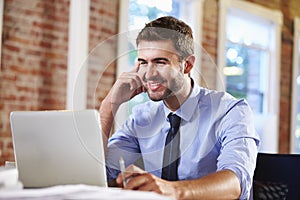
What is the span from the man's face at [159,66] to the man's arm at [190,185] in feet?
1.40

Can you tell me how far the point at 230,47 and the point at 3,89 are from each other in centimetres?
285

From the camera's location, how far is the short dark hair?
7.11ft

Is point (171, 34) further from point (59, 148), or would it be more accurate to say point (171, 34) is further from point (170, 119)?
point (59, 148)

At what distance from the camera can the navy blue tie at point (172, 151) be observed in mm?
2227

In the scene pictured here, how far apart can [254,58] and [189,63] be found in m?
4.51

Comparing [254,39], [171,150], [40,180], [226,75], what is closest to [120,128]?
[171,150]

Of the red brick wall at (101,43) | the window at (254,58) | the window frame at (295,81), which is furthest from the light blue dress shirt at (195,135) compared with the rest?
the window frame at (295,81)

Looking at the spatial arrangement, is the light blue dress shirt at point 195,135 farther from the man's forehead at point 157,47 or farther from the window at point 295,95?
the window at point 295,95

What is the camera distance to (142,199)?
4.30 ft

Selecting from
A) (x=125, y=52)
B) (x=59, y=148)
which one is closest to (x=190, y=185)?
(x=59, y=148)

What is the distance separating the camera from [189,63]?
226 centimetres

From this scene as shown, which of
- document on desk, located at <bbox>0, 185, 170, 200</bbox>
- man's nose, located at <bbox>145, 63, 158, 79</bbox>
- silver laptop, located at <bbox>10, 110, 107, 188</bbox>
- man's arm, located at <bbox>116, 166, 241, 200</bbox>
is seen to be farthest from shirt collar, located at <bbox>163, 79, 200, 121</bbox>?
document on desk, located at <bbox>0, 185, 170, 200</bbox>

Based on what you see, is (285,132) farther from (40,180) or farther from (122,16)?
(40,180)

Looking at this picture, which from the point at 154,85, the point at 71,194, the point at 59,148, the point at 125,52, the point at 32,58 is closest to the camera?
the point at 71,194
